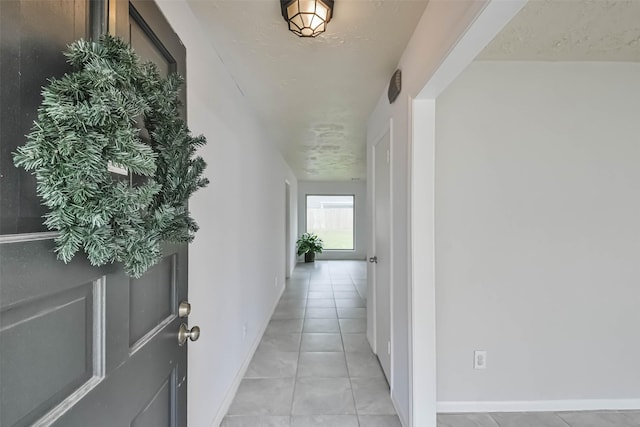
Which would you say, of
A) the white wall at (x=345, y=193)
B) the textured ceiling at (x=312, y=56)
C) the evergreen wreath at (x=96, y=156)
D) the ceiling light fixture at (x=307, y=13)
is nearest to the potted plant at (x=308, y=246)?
the white wall at (x=345, y=193)

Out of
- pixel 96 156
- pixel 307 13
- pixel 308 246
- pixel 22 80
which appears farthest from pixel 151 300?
pixel 308 246

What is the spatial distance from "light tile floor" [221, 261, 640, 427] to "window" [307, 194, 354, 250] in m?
5.04

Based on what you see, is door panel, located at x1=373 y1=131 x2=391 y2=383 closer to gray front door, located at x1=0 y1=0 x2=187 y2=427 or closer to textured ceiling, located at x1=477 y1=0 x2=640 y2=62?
textured ceiling, located at x1=477 y1=0 x2=640 y2=62

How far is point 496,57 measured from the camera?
6.44ft

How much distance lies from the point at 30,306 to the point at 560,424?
2733 mm

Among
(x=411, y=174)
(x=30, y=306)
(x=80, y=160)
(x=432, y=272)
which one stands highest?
(x=411, y=174)

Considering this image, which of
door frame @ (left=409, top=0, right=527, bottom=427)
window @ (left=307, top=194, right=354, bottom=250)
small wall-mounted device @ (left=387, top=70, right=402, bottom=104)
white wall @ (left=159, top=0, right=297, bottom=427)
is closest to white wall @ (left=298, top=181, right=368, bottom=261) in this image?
window @ (left=307, top=194, right=354, bottom=250)

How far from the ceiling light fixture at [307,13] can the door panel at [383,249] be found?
3.46 feet

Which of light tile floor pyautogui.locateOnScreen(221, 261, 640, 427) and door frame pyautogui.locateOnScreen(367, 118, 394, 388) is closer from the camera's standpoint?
light tile floor pyautogui.locateOnScreen(221, 261, 640, 427)

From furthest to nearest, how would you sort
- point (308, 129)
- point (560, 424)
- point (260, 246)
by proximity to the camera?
point (308, 129) → point (260, 246) → point (560, 424)

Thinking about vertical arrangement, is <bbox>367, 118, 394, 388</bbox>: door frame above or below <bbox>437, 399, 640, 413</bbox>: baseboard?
above

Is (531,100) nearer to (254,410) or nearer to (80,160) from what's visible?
(80,160)

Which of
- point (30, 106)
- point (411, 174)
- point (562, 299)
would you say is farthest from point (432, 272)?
point (30, 106)

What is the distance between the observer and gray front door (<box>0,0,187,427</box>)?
46 centimetres
